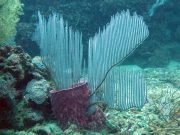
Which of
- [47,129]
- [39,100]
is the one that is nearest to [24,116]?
[39,100]

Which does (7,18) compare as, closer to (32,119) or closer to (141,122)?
(32,119)

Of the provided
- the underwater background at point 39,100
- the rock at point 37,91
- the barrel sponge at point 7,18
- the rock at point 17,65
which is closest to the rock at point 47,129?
the underwater background at point 39,100

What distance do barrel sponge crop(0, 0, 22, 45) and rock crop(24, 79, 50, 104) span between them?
2.67 meters

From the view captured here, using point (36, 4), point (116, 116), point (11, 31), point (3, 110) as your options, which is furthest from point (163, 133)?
point (36, 4)

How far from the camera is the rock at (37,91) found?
415cm

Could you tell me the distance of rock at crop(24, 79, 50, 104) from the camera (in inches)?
163

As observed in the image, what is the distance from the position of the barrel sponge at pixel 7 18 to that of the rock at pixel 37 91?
105 inches

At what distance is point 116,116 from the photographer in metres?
4.89

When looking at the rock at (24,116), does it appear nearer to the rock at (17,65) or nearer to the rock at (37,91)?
the rock at (37,91)

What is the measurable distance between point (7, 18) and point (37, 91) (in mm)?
3247

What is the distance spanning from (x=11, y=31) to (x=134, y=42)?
3638 millimetres

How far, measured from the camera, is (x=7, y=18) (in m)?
6.87

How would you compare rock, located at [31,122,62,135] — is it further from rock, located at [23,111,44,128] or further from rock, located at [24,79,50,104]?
rock, located at [24,79,50,104]

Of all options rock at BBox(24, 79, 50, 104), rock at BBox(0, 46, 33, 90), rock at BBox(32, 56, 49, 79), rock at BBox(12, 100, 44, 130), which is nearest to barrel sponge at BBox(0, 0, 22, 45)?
rock at BBox(32, 56, 49, 79)
